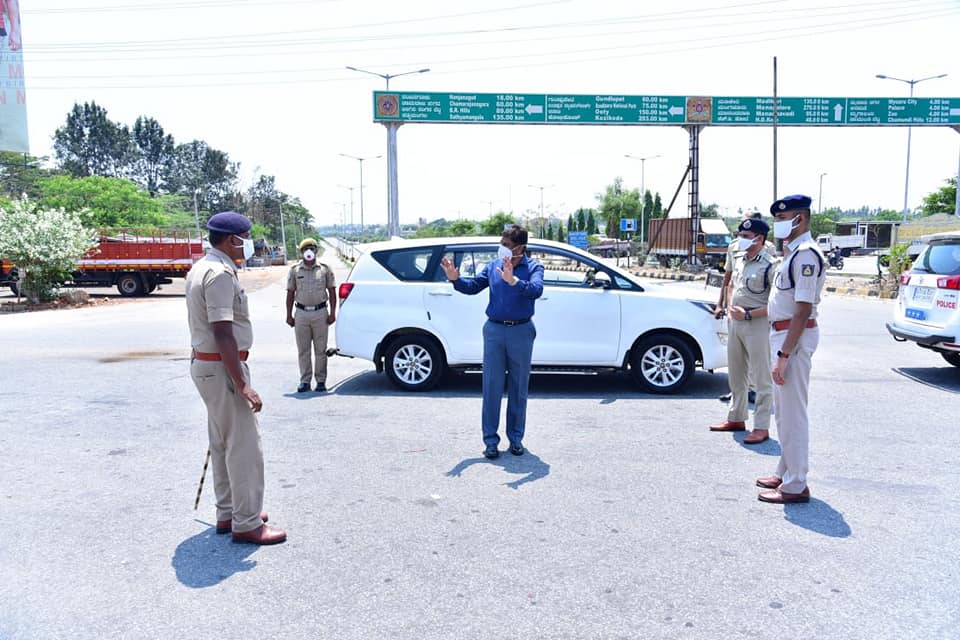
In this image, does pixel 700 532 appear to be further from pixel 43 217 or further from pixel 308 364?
pixel 43 217

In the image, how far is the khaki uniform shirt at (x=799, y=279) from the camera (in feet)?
14.8

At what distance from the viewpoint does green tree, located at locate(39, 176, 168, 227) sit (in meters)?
55.4

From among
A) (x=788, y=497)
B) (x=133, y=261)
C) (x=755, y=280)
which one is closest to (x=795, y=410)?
(x=788, y=497)

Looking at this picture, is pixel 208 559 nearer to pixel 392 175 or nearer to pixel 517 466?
pixel 517 466

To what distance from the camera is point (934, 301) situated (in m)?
8.73

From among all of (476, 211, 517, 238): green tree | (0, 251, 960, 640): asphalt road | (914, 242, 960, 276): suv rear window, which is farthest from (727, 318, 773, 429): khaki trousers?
(476, 211, 517, 238): green tree

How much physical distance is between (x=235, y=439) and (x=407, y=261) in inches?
173

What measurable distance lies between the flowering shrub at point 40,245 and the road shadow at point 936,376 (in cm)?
1968

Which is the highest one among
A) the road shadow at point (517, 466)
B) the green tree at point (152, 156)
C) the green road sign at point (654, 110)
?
the green tree at point (152, 156)

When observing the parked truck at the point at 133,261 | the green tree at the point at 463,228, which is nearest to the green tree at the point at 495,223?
the green tree at the point at 463,228

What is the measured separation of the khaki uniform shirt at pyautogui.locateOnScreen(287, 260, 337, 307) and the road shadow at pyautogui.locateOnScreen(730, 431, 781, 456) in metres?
4.64

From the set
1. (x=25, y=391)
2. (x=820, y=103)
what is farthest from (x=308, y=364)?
(x=820, y=103)

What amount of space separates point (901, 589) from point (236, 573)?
334 centimetres

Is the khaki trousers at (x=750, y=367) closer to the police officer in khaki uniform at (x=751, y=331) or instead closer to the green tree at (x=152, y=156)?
the police officer in khaki uniform at (x=751, y=331)
